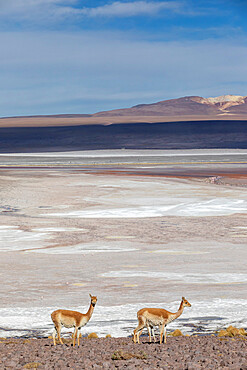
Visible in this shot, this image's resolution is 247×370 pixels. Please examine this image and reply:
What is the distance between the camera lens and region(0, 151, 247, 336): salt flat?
894cm

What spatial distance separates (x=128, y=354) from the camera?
610cm

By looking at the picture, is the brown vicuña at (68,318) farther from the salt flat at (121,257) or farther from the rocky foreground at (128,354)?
the salt flat at (121,257)

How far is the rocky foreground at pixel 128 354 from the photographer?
581 centimetres

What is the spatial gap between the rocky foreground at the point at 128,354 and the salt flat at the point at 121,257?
45.1 inches

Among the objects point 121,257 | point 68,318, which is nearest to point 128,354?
point 68,318

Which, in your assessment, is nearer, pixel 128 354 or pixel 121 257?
pixel 128 354

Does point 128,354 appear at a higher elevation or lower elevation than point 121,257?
higher

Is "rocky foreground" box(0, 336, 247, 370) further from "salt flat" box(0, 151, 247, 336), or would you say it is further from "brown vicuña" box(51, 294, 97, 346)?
"salt flat" box(0, 151, 247, 336)

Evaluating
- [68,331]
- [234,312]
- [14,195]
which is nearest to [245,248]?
[234,312]

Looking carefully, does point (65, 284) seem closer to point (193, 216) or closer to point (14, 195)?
point (193, 216)

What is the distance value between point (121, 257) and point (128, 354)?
7.33m

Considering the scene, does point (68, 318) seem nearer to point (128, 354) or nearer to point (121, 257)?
point (128, 354)

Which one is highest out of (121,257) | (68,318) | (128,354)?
(68,318)

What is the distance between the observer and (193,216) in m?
20.8
